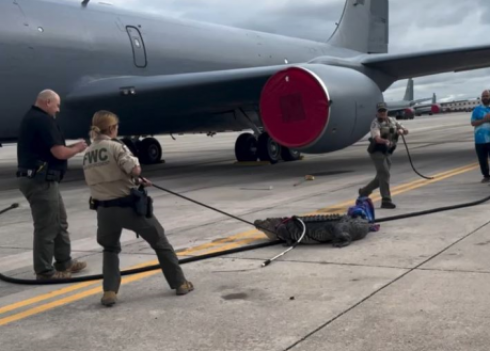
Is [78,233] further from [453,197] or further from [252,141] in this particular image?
[252,141]

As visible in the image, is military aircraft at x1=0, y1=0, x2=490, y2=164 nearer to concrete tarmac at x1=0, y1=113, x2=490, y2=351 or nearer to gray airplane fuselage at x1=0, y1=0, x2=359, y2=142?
gray airplane fuselage at x1=0, y1=0, x2=359, y2=142

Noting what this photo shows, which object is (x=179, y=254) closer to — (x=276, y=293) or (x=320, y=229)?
(x=320, y=229)

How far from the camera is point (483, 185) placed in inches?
368

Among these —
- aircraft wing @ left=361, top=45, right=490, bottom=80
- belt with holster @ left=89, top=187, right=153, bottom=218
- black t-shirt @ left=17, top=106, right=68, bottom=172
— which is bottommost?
belt with holster @ left=89, top=187, right=153, bottom=218

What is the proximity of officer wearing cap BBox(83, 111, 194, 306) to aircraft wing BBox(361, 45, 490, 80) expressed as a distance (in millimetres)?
10473

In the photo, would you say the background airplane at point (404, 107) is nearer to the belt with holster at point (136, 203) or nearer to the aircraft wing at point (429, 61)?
the aircraft wing at point (429, 61)

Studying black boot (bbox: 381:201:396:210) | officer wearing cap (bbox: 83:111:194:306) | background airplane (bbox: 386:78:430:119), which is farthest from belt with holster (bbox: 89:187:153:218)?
background airplane (bbox: 386:78:430:119)

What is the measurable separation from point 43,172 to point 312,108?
6724 mm

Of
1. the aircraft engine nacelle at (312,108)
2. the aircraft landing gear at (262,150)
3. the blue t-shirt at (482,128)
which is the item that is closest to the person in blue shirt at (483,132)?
the blue t-shirt at (482,128)

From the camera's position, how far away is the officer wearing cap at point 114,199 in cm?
434

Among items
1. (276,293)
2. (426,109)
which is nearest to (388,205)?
(276,293)

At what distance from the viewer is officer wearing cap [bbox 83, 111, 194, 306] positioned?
14.3 ft

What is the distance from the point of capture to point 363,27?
21.7 m

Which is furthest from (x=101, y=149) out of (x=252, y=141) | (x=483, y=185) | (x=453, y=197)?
(x=252, y=141)
